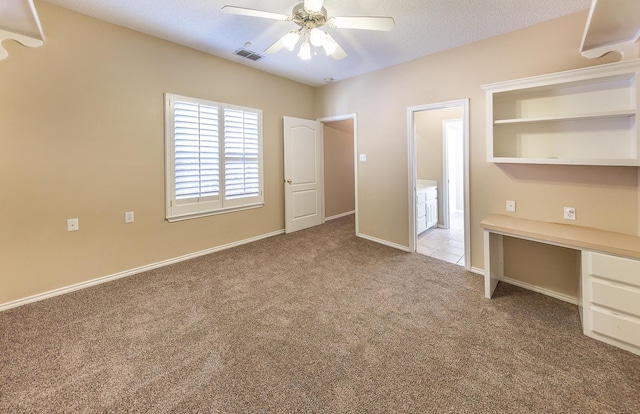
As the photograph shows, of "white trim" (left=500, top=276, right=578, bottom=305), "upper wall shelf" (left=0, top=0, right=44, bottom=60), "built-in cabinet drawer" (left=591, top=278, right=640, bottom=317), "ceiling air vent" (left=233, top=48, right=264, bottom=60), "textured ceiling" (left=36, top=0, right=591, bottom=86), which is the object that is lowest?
"white trim" (left=500, top=276, right=578, bottom=305)

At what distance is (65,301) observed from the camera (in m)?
2.56

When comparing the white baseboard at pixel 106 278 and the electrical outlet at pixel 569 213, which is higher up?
the electrical outlet at pixel 569 213

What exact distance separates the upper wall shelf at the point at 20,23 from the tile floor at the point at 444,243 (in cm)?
445

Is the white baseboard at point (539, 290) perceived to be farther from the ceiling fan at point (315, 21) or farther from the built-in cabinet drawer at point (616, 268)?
the ceiling fan at point (315, 21)

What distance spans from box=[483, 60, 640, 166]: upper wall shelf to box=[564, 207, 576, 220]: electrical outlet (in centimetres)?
49

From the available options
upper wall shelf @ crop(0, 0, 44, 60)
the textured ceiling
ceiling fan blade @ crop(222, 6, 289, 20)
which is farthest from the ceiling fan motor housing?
upper wall shelf @ crop(0, 0, 44, 60)

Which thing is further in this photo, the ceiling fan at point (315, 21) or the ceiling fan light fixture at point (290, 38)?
the ceiling fan light fixture at point (290, 38)

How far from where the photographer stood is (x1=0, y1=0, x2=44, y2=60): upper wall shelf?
1668 millimetres

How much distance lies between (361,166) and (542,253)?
2624 mm

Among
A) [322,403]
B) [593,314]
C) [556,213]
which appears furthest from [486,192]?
[322,403]

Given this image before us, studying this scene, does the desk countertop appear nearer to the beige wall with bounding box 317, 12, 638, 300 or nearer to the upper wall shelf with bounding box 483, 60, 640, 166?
the beige wall with bounding box 317, 12, 638, 300

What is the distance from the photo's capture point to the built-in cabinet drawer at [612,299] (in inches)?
70.2

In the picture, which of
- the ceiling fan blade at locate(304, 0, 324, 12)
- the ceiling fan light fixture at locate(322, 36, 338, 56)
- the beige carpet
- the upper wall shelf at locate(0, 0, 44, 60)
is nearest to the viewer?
the beige carpet

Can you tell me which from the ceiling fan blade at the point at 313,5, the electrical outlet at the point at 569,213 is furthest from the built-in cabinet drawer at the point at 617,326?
the ceiling fan blade at the point at 313,5
